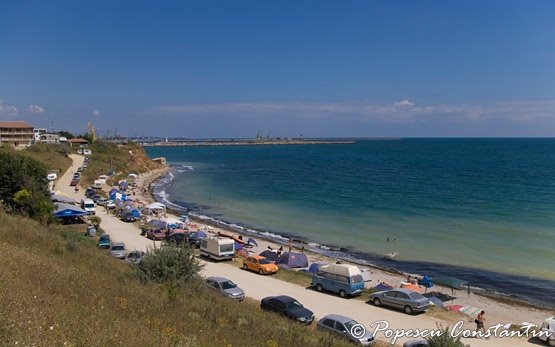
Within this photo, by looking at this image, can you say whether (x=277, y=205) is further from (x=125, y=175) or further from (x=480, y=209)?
(x=125, y=175)

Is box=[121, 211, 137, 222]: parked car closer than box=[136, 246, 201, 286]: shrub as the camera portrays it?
No

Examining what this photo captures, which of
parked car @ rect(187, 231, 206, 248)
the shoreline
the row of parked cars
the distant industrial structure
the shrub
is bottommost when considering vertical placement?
the shoreline

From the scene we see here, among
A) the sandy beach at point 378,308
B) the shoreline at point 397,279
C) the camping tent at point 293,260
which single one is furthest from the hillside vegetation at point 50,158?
the camping tent at point 293,260

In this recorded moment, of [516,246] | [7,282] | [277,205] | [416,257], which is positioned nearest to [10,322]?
[7,282]

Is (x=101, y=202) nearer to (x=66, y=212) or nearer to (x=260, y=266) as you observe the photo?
(x=66, y=212)

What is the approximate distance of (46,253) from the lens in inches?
630

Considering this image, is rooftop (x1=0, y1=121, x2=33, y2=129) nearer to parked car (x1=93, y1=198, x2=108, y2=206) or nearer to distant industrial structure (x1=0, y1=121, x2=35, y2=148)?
distant industrial structure (x1=0, y1=121, x2=35, y2=148)

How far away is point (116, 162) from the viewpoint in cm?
10169

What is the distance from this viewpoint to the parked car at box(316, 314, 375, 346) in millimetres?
15775

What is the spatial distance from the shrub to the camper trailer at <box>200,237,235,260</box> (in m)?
12.3

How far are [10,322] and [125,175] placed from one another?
8787 cm

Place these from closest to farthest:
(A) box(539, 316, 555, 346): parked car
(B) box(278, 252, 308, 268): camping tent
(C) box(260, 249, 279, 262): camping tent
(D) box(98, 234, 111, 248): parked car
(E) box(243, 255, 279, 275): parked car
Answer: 1. (A) box(539, 316, 555, 346): parked car
2. (E) box(243, 255, 279, 275): parked car
3. (D) box(98, 234, 111, 248): parked car
4. (B) box(278, 252, 308, 268): camping tent
5. (C) box(260, 249, 279, 262): camping tent

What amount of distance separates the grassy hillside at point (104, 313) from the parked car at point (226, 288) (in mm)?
5048

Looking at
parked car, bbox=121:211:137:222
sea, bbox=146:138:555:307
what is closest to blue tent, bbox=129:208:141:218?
parked car, bbox=121:211:137:222
